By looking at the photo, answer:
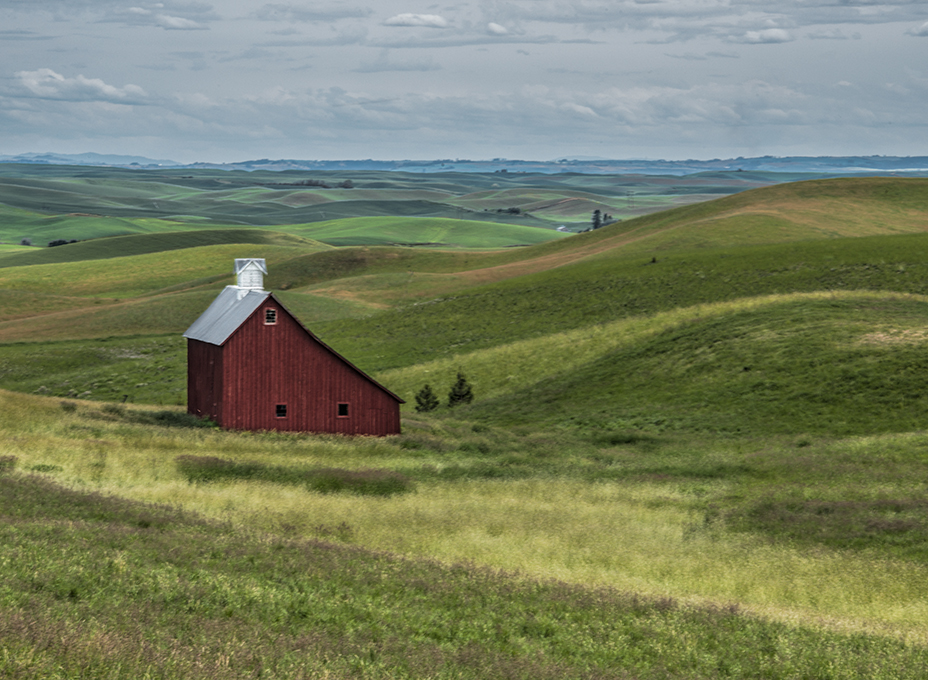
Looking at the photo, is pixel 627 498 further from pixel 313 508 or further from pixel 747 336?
pixel 747 336

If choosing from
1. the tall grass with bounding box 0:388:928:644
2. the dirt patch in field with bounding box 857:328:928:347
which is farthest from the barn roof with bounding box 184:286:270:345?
Answer: the dirt patch in field with bounding box 857:328:928:347

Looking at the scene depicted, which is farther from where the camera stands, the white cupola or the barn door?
the white cupola

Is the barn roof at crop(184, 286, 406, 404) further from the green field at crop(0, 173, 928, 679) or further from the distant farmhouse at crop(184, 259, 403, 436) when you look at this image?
the green field at crop(0, 173, 928, 679)

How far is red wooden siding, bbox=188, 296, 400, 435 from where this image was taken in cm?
4547

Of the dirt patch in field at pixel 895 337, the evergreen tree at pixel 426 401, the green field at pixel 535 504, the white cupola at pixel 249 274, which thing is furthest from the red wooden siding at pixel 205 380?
the dirt patch in field at pixel 895 337

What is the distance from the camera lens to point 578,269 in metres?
99.4

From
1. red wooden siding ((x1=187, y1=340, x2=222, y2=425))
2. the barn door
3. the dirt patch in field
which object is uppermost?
the dirt patch in field

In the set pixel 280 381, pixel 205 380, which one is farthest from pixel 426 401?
pixel 205 380

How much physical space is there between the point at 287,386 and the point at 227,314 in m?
5.69

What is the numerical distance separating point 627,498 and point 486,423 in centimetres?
2261

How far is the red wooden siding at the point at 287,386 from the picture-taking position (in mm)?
45469

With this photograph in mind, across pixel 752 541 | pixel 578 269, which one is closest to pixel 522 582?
pixel 752 541

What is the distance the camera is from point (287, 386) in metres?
46.1

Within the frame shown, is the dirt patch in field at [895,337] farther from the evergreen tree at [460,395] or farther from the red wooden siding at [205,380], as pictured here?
the red wooden siding at [205,380]
